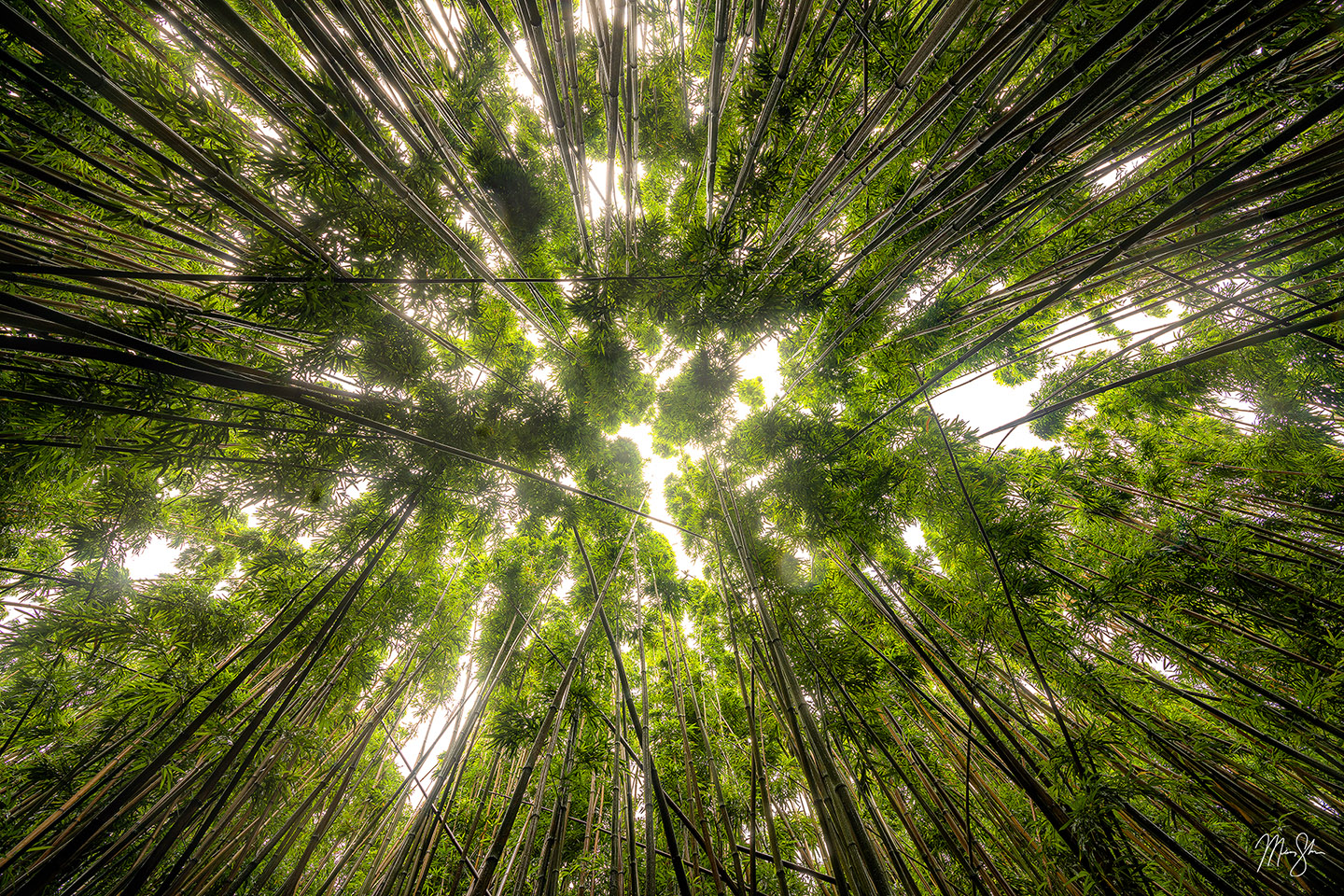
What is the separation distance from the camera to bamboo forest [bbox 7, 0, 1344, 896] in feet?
4.79

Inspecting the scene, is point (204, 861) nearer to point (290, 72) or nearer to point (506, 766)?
point (506, 766)

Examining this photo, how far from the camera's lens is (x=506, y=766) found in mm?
3707

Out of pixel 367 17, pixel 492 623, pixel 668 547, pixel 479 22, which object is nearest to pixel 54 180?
pixel 367 17

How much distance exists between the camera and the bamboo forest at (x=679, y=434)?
146 centimetres

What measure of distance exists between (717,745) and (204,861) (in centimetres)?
315
